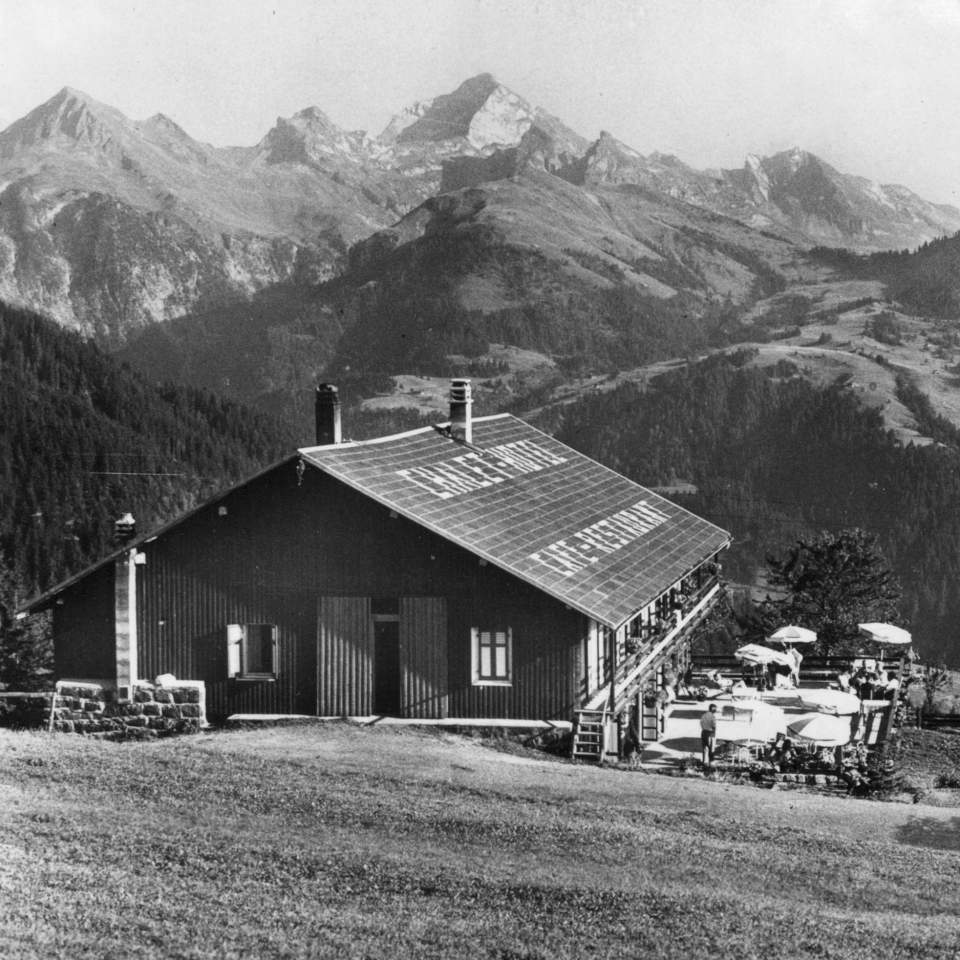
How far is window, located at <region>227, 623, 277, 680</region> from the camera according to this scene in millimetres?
37316

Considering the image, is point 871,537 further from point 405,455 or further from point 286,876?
point 286,876

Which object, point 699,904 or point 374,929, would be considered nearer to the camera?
point 374,929

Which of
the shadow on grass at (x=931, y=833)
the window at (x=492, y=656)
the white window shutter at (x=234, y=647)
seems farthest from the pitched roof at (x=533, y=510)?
the shadow on grass at (x=931, y=833)

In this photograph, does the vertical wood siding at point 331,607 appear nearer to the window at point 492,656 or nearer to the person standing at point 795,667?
the window at point 492,656

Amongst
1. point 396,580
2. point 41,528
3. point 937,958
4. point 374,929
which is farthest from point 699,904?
point 41,528

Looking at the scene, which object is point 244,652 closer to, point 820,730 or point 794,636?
point 820,730

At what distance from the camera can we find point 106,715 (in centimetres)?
3641

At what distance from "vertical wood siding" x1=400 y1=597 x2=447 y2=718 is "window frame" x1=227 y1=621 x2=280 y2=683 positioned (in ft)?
11.4

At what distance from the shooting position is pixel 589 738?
1355 inches

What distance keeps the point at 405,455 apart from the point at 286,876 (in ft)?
76.0

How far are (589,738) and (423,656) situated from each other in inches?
194

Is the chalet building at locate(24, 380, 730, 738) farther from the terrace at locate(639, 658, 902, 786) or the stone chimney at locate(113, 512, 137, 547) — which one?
the terrace at locate(639, 658, 902, 786)

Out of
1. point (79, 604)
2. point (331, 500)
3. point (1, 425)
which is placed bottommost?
point (79, 604)

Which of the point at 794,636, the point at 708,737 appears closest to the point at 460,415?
the point at 794,636
